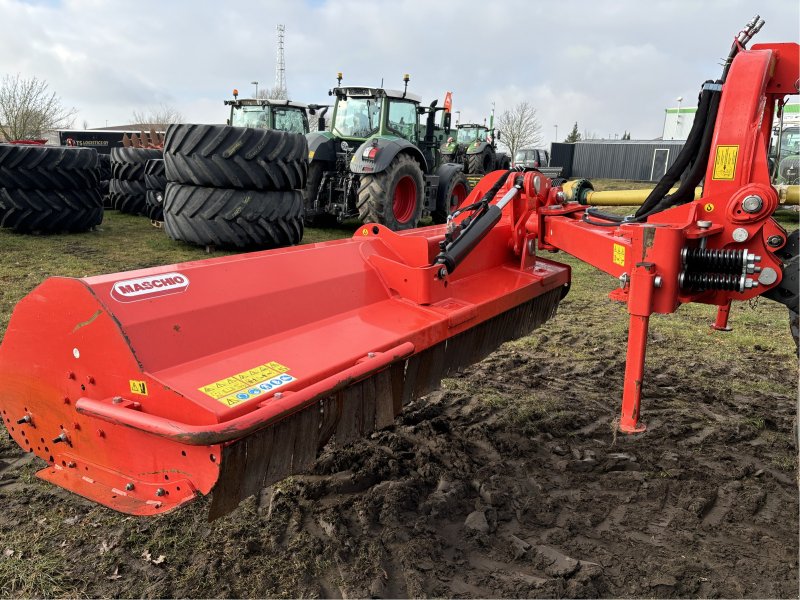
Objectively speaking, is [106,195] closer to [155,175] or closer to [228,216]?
[155,175]

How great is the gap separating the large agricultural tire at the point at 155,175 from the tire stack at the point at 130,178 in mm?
662

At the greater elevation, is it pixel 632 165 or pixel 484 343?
pixel 632 165

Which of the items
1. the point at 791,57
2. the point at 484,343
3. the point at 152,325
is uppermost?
the point at 791,57

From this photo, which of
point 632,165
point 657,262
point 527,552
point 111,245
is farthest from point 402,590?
point 632,165

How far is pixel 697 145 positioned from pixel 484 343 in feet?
4.18

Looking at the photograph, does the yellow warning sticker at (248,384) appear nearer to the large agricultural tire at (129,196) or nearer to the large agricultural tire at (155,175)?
the large agricultural tire at (155,175)

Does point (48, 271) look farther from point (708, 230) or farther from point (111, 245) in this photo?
point (708, 230)

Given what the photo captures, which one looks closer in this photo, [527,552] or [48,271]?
[527,552]

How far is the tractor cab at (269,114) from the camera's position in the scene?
9617 millimetres

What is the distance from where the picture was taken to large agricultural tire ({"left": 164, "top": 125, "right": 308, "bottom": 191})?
6.53 m

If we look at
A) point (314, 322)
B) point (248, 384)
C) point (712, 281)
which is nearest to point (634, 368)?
point (712, 281)

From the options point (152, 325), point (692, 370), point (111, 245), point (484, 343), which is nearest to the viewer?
point (152, 325)

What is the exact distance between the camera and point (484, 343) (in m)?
2.89

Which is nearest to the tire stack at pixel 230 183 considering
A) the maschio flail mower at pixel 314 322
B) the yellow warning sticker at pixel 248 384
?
the maschio flail mower at pixel 314 322
